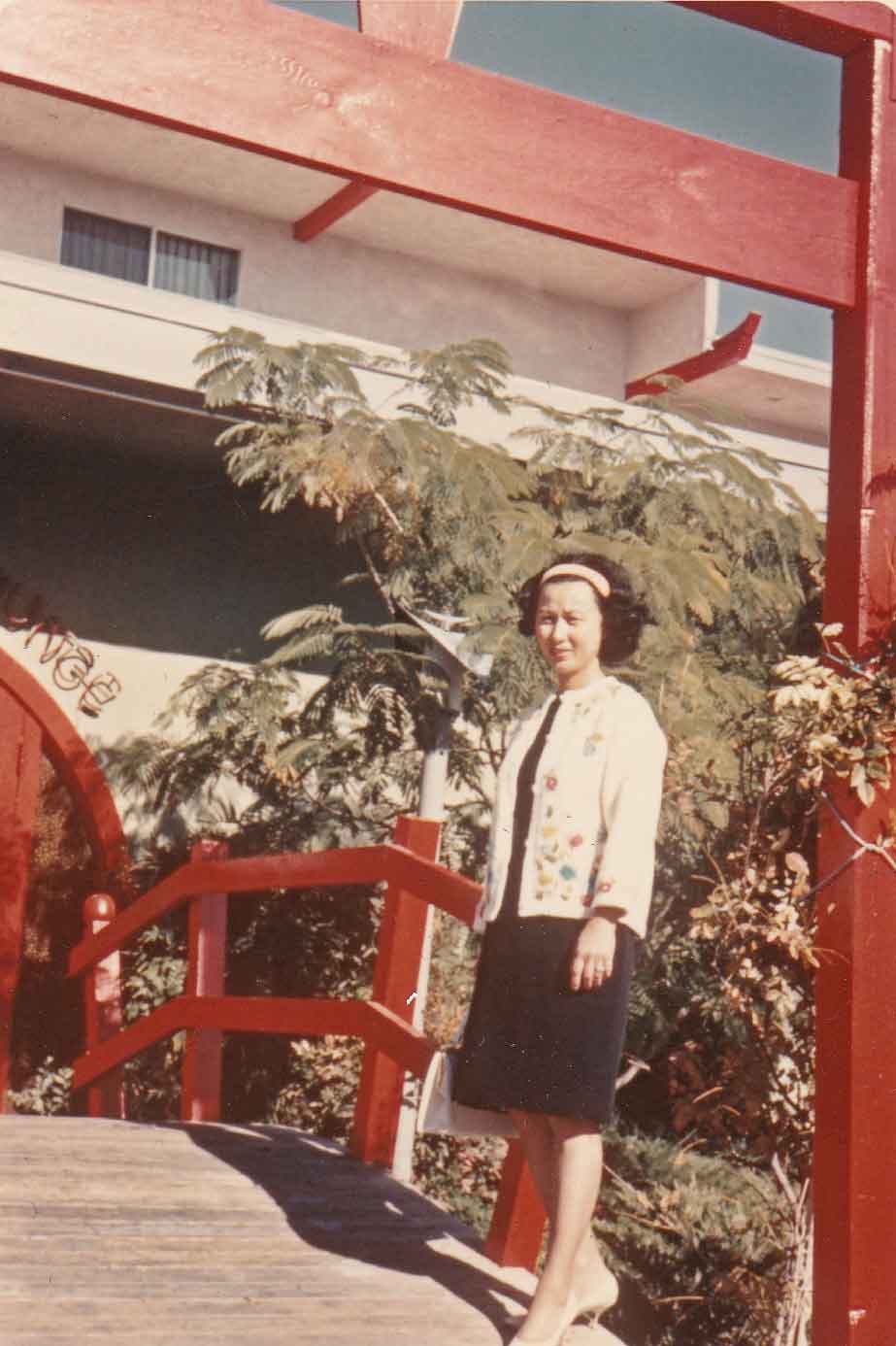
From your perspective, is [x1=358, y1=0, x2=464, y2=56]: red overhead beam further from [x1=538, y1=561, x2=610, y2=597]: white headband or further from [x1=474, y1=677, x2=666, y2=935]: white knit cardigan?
[x1=474, y1=677, x2=666, y2=935]: white knit cardigan

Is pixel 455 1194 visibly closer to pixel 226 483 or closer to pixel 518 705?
pixel 518 705

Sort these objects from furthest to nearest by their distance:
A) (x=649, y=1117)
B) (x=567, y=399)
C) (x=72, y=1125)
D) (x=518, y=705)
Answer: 1. (x=567, y=399)
2. (x=649, y=1117)
3. (x=518, y=705)
4. (x=72, y=1125)

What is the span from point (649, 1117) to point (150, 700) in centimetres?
335

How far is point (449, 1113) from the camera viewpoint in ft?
11.5

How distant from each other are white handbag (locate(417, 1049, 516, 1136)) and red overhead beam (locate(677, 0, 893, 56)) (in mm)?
2413

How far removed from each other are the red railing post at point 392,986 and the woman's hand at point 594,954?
1495 millimetres

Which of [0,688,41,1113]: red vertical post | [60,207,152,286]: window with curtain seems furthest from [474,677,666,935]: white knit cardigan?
[60,207,152,286]: window with curtain

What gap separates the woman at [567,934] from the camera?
322 centimetres

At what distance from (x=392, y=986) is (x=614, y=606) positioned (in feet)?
5.69

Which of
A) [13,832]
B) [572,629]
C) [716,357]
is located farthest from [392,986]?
[716,357]

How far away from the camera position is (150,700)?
29.1ft

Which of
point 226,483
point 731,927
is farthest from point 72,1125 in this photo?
point 226,483

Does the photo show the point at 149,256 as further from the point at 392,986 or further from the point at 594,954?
the point at 594,954

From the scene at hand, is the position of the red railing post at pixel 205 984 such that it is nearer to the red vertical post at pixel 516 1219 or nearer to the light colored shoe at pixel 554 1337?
the red vertical post at pixel 516 1219
